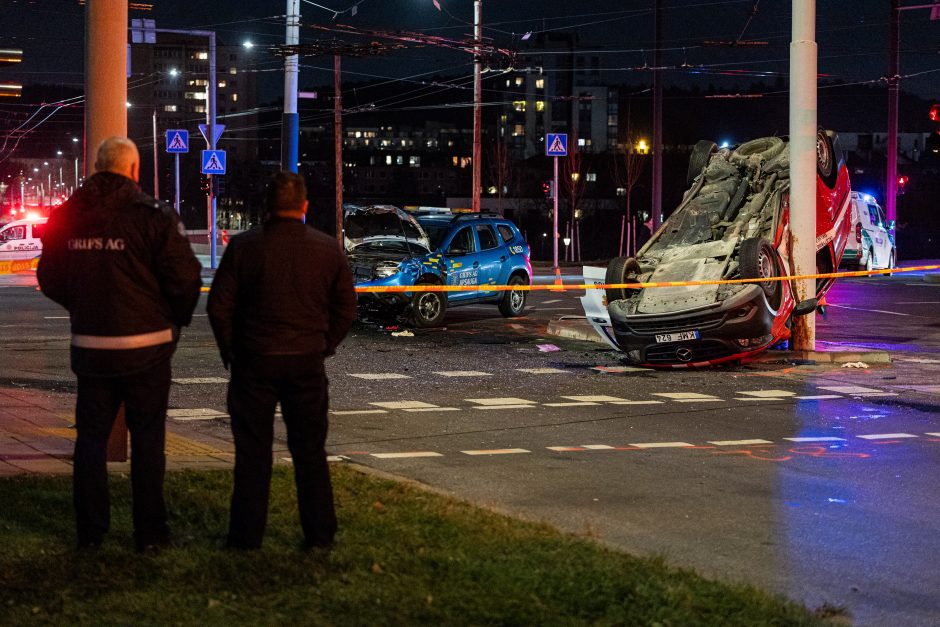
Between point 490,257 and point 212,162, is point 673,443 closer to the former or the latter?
point 490,257

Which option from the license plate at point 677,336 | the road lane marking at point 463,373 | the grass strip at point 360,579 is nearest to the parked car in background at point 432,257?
the road lane marking at point 463,373

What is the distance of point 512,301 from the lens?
24.5 metres

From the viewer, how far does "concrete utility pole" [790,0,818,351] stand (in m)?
17.2

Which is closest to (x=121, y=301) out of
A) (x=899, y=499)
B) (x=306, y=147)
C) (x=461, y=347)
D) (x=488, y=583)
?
(x=488, y=583)

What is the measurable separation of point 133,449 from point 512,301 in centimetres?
1843

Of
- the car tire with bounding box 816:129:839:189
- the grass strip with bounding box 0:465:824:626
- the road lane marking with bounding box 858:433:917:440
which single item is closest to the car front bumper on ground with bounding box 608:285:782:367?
the car tire with bounding box 816:129:839:189

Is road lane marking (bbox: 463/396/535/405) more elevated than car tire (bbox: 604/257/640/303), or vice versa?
car tire (bbox: 604/257/640/303)

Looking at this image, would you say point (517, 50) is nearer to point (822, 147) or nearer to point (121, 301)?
point (822, 147)

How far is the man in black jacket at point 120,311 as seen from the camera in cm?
614

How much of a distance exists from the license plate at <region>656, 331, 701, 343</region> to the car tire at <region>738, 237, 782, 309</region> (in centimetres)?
94

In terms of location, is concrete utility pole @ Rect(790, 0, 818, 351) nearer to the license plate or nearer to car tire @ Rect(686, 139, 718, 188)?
car tire @ Rect(686, 139, 718, 188)

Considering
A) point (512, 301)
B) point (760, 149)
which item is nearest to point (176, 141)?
point (512, 301)

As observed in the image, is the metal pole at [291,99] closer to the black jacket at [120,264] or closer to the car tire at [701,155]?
the car tire at [701,155]

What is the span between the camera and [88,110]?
8867mm
